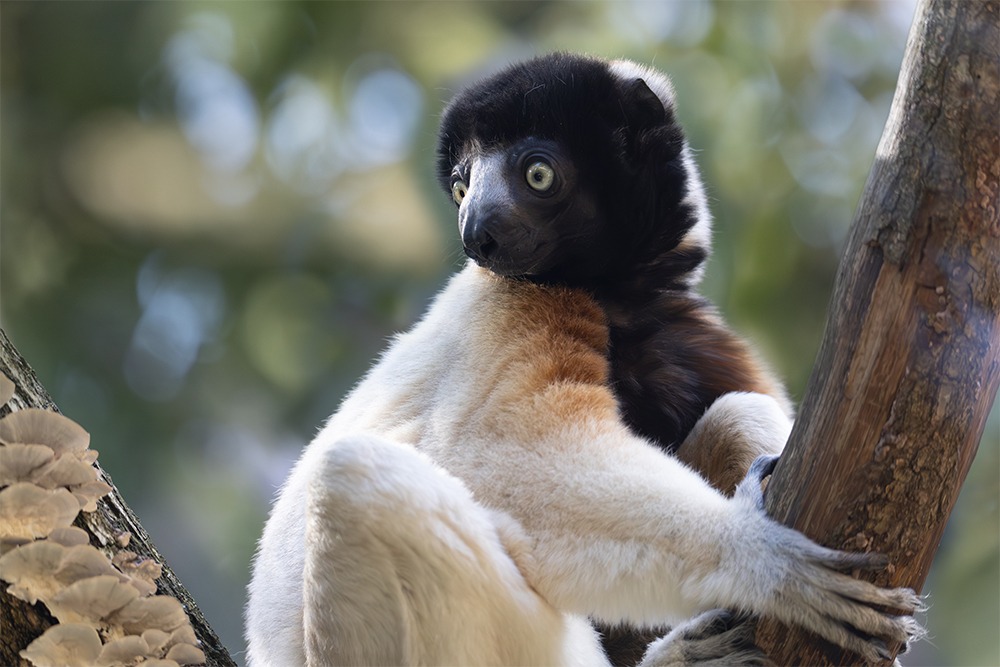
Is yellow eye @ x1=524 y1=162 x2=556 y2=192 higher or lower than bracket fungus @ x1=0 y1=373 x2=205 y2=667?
higher

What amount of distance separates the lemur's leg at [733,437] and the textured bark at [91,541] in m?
1.98

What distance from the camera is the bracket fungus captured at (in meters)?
3.22

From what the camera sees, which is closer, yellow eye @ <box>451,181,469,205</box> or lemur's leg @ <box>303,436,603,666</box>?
lemur's leg @ <box>303,436,603,666</box>

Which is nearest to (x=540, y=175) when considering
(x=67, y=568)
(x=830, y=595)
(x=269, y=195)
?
(x=830, y=595)

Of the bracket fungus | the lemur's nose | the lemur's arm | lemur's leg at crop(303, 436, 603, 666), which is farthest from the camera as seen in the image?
the lemur's nose

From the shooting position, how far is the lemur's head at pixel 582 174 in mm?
4574

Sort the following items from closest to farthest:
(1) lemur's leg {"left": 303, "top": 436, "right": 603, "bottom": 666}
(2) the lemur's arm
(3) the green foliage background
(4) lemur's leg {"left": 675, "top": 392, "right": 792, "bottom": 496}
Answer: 1. (2) the lemur's arm
2. (1) lemur's leg {"left": 303, "top": 436, "right": 603, "bottom": 666}
3. (4) lemur's leg {"left": 675, "top": 392, "right": 792, "bottom": 496}
4. (3) the green foliage background

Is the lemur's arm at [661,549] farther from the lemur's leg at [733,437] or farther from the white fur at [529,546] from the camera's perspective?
the lemur's leg at [733,437]

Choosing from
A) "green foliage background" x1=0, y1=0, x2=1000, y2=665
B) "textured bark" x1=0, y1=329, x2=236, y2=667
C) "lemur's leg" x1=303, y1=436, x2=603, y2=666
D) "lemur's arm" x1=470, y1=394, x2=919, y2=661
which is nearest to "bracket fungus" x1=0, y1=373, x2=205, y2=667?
"textured bark" x1=0, y1=329, x2=236, y2=667

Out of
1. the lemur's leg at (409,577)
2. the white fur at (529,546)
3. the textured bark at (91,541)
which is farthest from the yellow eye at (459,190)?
the textured bark at (91,541)

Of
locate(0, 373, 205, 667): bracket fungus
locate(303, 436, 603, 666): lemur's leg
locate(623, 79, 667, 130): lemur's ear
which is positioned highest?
locate(623, 79, 667, 130): lemur's ear

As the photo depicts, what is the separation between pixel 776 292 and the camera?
412 inches

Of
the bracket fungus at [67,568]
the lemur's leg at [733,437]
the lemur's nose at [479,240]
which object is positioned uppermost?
the lemur's nose at [479,240]

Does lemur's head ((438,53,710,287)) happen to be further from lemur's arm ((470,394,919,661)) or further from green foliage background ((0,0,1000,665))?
green foliage background ((0,0,1000,665))
